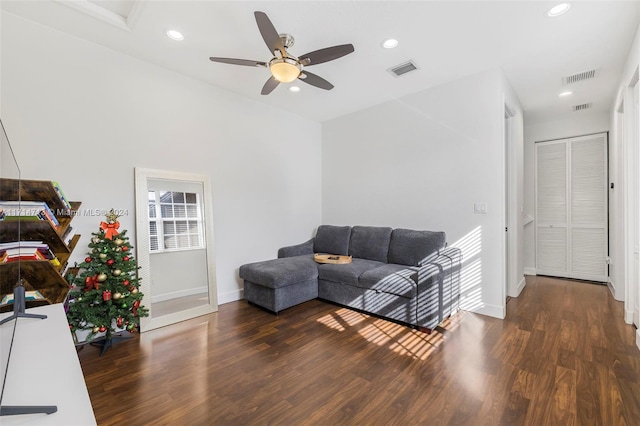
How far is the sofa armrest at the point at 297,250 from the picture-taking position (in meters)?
4.26

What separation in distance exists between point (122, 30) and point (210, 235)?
2.22 m

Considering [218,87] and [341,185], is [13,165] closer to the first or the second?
[218,87]

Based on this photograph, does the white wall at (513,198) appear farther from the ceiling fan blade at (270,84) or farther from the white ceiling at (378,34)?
the ceiling fan blade at (270,84)

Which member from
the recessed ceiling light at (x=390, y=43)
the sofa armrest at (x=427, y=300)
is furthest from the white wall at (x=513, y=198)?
the recessed ceiling light at (x=390, y=43)

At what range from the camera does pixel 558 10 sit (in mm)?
2252

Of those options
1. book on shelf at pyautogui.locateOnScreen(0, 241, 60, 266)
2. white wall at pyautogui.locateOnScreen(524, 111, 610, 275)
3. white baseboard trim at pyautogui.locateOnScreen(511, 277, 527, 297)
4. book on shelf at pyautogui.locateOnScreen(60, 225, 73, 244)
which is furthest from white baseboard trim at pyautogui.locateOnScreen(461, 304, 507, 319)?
book on shelf at pyautogui.locateOnScreen(60, 225, 73, 244)

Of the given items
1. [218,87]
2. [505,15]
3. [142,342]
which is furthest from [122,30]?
[505,15]

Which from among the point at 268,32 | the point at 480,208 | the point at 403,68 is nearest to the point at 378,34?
the point at 403,68

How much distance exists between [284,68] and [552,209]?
209 inches

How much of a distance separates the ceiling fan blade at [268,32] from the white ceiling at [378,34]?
33 centimetres

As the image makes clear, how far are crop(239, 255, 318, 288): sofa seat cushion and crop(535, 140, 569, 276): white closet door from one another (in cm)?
436

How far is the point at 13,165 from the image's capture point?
125 centimetres

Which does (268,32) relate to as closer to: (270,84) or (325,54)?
(325,54)

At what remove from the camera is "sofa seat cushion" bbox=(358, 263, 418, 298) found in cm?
282
